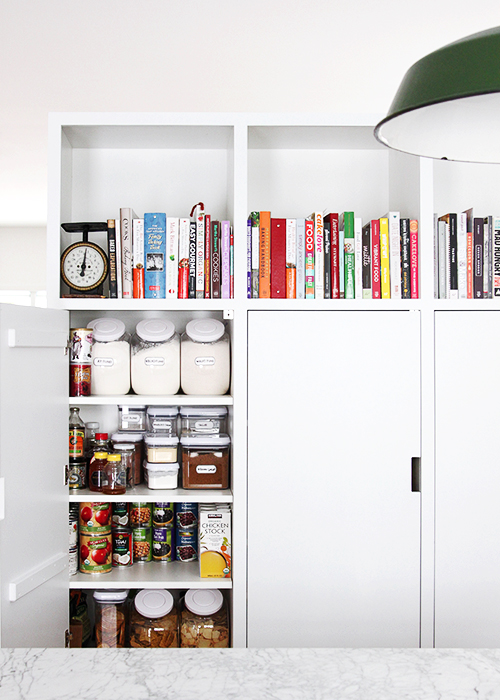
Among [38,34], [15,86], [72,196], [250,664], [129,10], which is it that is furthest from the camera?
[15,86]

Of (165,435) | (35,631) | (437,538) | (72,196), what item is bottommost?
(35,631)

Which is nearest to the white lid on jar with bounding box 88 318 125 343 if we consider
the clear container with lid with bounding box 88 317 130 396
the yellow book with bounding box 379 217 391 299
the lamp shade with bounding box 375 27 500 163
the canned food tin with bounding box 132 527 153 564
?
the clear container with lid with bounding box 88 317 130 396

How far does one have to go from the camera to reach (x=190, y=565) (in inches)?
85.7

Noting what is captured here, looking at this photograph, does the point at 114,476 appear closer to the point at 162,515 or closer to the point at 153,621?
the point at 162,515

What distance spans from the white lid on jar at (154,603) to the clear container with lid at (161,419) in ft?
1.88

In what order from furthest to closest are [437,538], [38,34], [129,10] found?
[38,34] → [129,10] → [437,538]

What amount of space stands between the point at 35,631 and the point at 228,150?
5.82 ft

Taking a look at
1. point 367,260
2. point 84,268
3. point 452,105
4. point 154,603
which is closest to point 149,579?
point 154,603

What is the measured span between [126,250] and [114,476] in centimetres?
80

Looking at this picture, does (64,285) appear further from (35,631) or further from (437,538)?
(437,538)

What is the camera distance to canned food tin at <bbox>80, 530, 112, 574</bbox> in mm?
2064

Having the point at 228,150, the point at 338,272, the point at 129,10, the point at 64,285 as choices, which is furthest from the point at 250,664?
the point at 129,10

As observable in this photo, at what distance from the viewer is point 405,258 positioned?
2064mm

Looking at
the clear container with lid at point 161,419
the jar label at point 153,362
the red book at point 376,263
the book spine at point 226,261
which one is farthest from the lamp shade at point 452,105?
the clear container with lid at point 161,419
